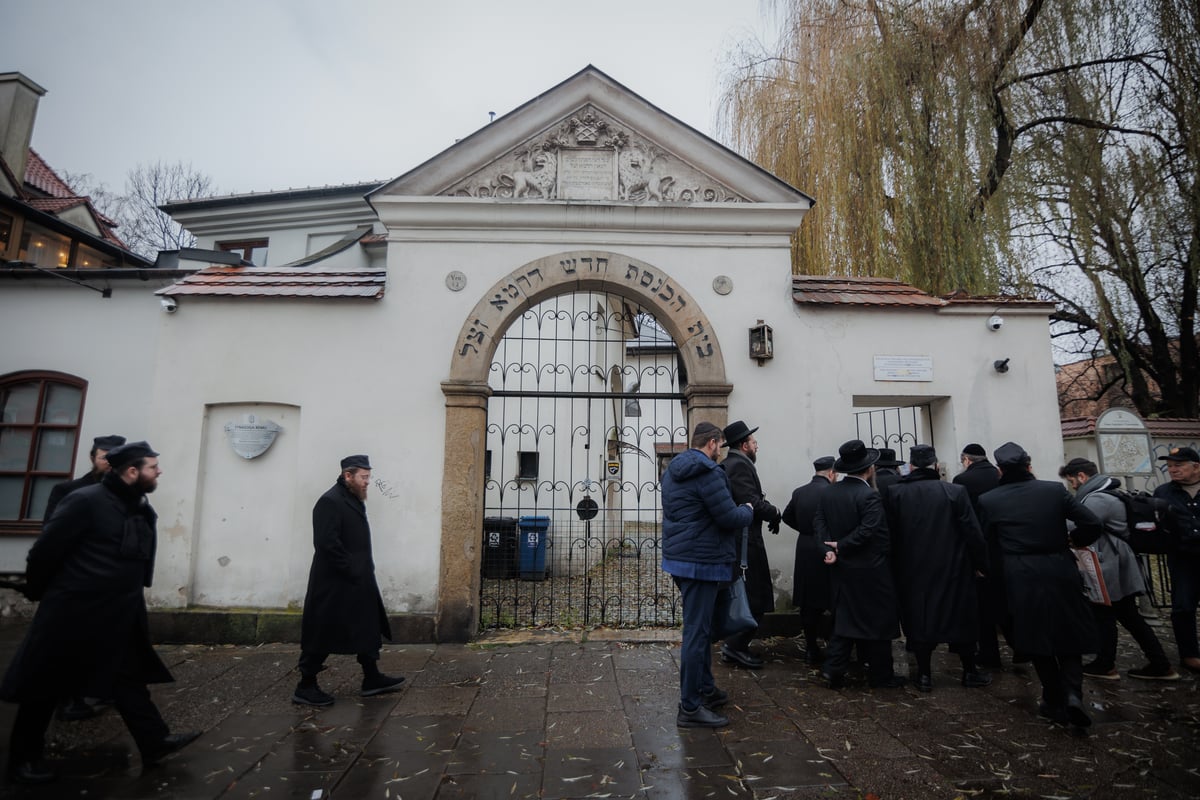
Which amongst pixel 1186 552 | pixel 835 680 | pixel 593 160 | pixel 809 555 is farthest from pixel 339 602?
pixel 1186 552

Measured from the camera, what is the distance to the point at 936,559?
195 inches

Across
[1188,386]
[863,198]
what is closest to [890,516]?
[863,198]

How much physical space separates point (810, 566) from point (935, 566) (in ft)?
3.46

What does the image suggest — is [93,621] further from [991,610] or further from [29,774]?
[991,610]

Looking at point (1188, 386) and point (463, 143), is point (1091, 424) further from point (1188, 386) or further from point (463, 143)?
point (463, 143)

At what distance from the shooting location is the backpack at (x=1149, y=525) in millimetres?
5203

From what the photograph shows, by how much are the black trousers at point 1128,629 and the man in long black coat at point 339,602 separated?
19.4 ft

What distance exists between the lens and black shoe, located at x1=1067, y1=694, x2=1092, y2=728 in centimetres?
394

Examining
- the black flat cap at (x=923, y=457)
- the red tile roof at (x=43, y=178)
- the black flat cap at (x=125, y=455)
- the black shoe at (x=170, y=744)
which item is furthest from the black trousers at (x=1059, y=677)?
the red tile roof at (x=43, y=178)

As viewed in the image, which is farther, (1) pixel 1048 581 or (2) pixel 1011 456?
(2) pixel 1011 456

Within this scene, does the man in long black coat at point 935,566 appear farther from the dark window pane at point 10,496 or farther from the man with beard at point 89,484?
the dark window pane at point 10,496

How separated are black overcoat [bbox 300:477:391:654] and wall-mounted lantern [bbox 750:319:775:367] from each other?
4379 millimetres

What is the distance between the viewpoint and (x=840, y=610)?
494cm

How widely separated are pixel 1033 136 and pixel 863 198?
12.0 ft
